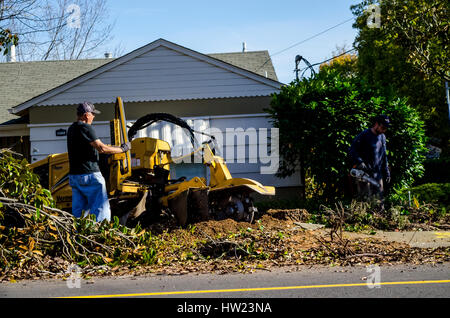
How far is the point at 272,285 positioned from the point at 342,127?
7189mm

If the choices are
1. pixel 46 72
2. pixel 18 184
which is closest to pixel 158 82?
pixel 46 72

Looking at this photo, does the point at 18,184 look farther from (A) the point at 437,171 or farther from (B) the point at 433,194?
(A) the point at 437,171

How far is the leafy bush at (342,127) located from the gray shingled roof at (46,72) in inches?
252

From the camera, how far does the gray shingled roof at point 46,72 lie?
62.2 ft

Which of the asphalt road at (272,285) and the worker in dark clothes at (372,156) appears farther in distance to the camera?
the worker in dark clothes at (372,156)

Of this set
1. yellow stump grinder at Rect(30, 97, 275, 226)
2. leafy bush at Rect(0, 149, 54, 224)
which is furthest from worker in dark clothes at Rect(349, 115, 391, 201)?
leafy bush at Rect(0, 149, 54, 224)

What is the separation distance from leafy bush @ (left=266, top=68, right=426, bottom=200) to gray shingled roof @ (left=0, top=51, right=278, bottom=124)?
6410 millimetres

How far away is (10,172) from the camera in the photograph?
20.7 feet

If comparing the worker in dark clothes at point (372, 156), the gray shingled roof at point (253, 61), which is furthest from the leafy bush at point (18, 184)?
the gray shingled roof at point (253, 61)

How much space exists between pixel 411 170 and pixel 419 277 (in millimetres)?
6997

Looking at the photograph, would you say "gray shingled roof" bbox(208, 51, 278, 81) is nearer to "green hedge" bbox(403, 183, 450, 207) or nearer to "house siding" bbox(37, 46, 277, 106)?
"house siding" bbox(37, 46, 277, 106)

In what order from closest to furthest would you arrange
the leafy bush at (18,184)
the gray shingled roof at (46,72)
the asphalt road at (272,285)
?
the asphalt road at (272,285) → the leafy bush at (18,184) → the gray shingled roof at (46,72)

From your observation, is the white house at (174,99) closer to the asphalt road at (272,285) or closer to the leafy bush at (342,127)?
the leafy bush at (342,127)
